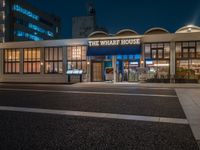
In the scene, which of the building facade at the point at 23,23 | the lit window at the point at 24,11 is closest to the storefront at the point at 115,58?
the building facade at the point at 23,23

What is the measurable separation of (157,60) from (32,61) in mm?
16971

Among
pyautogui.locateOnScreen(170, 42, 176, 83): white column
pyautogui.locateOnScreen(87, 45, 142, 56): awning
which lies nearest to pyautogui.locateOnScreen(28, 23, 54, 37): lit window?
pyautogui.locateOnScreen(87, 45, 142, 56): awning

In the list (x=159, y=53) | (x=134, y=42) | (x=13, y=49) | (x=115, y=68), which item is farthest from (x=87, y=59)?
(x=13, y=49)

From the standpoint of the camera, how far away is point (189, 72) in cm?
2705

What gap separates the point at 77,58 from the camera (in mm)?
31438

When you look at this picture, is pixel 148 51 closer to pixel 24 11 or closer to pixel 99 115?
pixel 99 115

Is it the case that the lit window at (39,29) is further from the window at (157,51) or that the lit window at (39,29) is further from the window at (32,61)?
the window at (157,51)

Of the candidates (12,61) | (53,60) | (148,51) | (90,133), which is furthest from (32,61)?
(90,133)

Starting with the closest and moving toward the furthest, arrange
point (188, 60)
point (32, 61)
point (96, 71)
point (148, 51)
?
point (188, 60) → point (148, 51) → point (96, 71) → point (32, 61)

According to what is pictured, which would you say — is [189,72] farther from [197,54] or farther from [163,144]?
[163,144]

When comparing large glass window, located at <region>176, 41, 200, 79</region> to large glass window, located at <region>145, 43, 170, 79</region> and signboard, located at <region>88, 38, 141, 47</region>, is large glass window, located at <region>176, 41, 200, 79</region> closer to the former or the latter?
large glass window, located at <region>145, 43, 170, 79</region>

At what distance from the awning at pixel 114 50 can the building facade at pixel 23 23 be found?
45126 mm

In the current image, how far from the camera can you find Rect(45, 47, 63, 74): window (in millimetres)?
32359

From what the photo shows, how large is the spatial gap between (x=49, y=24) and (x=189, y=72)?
3173 inches
